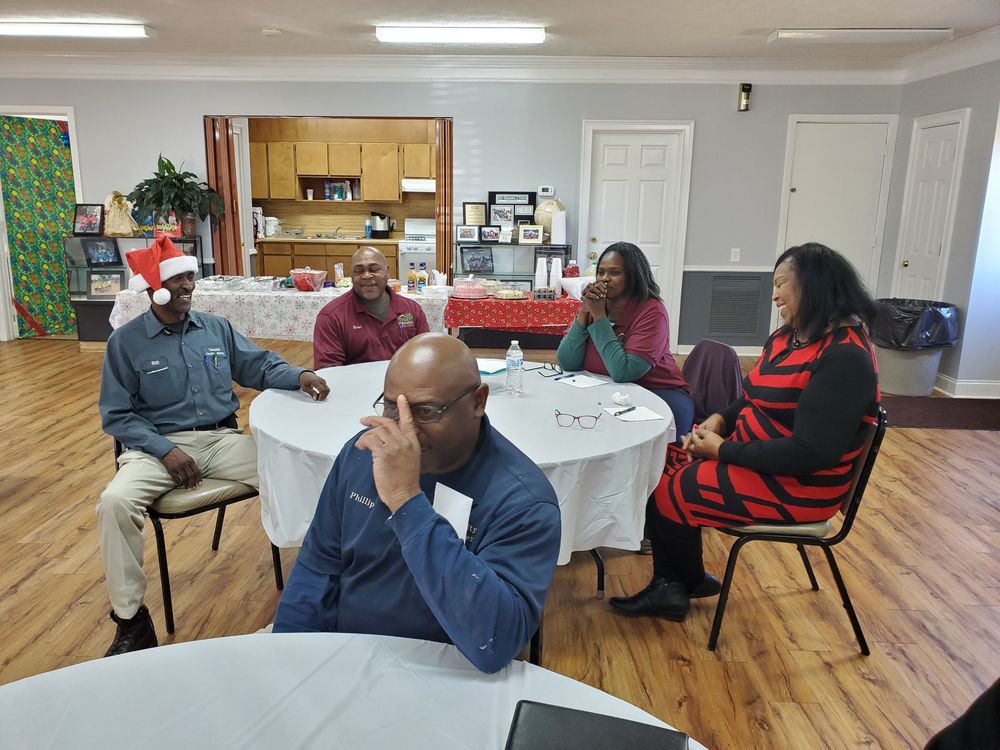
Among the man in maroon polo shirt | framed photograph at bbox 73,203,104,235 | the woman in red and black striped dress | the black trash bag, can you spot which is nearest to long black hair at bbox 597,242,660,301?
the woman in red and black striped dress

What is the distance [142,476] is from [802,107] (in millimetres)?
6361

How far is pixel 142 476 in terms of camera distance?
7.37ft

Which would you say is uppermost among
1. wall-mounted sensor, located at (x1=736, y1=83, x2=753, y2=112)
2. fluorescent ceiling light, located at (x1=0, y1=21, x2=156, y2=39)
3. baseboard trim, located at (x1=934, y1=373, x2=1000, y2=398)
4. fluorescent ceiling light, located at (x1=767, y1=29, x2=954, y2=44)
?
fluorescent ceiling light, located at (x1=767, y1=29, x2=954, y2=44)

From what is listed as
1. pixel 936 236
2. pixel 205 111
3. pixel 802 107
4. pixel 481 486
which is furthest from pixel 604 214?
pixel 481 486

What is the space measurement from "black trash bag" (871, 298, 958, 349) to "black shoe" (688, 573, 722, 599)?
144 inches

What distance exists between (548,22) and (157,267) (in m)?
3.69

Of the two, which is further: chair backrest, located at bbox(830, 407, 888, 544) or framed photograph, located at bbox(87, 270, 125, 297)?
framed photograph, located at bbox(87, 270, 125, 297)

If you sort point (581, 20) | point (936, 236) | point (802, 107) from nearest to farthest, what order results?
1. point (581, 20)
2. point (936, 236)
3. point (802, 107)

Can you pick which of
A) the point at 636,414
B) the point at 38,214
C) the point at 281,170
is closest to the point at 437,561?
the point at 636,414

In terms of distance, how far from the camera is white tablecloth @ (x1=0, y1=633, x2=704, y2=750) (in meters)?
0.94

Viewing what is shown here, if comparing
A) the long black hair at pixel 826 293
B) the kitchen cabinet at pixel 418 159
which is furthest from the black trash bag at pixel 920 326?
the kitchen cabinet at pixel 418 159

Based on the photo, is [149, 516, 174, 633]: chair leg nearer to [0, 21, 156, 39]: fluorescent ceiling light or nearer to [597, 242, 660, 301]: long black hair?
[597, 242, 660, 301]: long black hair

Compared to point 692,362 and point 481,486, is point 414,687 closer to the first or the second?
point 481,486

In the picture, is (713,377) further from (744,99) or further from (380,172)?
(380,172)
